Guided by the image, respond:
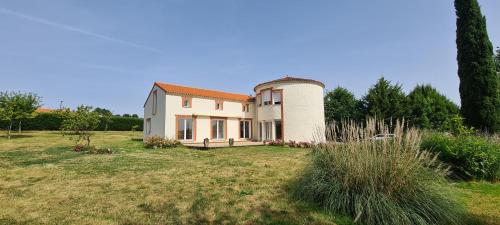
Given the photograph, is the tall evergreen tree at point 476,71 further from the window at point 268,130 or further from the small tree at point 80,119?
the small tree at point 80,119

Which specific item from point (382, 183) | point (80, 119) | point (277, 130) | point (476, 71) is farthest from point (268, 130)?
point (382, 183)

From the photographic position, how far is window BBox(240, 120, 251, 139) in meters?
27.3

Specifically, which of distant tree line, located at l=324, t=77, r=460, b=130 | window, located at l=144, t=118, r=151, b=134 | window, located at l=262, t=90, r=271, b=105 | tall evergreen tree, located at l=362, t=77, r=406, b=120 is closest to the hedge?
window, located at l=144, t=118, r=151, b=134

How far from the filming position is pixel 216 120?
82.6 feet

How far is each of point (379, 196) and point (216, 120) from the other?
21564mm

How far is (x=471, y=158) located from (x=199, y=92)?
21064 millimetres

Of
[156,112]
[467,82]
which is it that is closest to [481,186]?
[467,82]

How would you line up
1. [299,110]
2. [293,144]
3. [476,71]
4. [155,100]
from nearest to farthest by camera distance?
[476,71] → [293,144] → [299,110] → [155,100]

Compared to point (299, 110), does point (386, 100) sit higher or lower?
higher

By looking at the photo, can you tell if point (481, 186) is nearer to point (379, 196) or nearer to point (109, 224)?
point (379, 196)

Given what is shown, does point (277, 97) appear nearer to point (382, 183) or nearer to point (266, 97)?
point (266, 97)

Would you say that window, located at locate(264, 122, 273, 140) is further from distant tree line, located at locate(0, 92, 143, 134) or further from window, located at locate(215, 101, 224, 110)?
distant tree line, located at locate(0, 92, 143, 134)

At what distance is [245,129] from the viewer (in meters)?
27.6

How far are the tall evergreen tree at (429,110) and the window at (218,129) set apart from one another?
1866 cm
